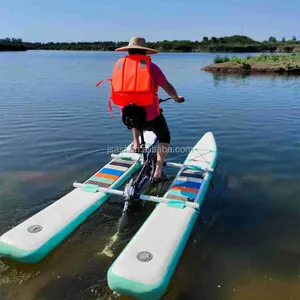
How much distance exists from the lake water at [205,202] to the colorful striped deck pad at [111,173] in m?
0.47

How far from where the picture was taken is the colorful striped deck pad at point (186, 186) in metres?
5.92

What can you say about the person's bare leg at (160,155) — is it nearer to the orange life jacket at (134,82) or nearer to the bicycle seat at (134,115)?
the bicycle seat at (134,115)

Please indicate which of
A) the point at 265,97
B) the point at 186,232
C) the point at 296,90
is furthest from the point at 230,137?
the point at 296,90

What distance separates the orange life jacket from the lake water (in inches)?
81.8

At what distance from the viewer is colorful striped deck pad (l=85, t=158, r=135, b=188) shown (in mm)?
6445

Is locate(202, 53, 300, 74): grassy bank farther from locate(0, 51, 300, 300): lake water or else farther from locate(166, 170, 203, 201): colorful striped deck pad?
locate(166, 170, 203, 201): colorful striped deck pad

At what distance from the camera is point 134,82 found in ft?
18.2

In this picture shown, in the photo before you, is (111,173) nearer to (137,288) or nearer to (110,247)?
(110,247)

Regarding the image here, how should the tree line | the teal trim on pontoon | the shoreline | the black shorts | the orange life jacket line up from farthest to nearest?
the tree line
the shoreline
the black shorts
the orange life jacket
the teal trim on pontoon

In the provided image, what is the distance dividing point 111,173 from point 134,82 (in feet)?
7.16

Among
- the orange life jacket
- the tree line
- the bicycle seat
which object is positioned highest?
the tree line

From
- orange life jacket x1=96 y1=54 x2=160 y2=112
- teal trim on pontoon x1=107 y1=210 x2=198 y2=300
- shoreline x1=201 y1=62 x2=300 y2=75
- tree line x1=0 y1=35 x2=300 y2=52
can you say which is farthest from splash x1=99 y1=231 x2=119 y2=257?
tree line x1=0 y1=35 x2=300 y2=52

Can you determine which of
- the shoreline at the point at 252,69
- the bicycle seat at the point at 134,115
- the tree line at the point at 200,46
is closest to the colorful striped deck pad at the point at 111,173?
the bicycle seat at the point at 134,115

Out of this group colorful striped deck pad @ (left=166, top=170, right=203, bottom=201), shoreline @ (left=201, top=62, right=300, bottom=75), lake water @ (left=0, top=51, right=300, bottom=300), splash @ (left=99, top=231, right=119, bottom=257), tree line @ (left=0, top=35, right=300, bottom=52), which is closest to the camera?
lake water @ (left=0, top=51, right=300, bottom=300)
